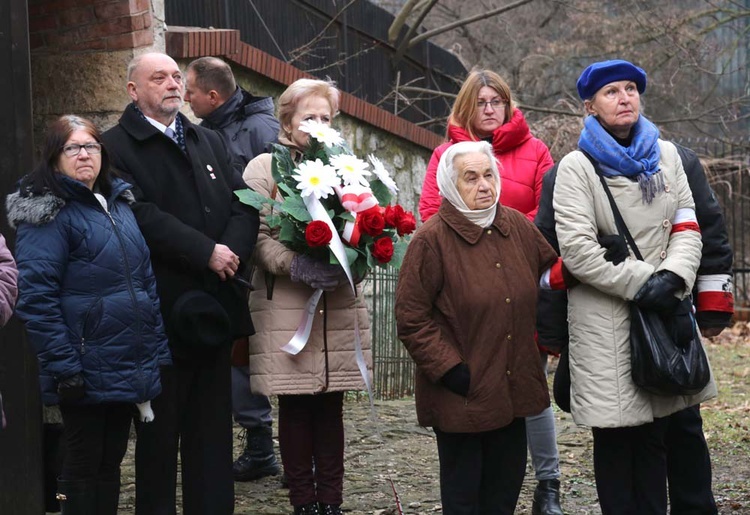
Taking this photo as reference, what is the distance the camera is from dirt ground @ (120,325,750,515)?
5.48 meters

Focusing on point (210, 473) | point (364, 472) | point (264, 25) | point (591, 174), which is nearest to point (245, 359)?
point (210, 473)

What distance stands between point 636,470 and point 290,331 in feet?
5.01

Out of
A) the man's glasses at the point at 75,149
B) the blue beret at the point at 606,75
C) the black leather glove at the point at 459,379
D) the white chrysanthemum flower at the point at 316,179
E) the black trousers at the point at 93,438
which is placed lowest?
the black trousers at the point at 93,438

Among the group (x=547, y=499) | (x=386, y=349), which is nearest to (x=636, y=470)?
(x=547, y=499)

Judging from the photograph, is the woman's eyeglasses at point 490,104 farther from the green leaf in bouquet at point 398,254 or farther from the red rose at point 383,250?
the red rose at point 383,250

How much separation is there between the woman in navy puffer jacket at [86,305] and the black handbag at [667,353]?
177cm

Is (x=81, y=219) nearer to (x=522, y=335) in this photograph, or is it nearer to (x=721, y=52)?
(x=522, y=335)

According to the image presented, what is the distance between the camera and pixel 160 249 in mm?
4496

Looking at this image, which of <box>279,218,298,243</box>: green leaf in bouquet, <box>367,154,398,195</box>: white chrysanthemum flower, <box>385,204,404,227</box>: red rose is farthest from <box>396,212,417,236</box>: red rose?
<box>279,218,298,243</box>: green leaf in bouquet

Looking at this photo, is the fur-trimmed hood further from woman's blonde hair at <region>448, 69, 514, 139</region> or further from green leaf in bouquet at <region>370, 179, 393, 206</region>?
woman's blonde hair at <region>448, 69, 514, 139</region>

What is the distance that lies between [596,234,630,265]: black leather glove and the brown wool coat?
30cm

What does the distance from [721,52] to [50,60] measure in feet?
33.7

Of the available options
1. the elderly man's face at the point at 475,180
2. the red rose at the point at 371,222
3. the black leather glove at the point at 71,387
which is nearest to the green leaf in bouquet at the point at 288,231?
the red rose at the point at 371,222

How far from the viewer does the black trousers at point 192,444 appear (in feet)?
15.0
